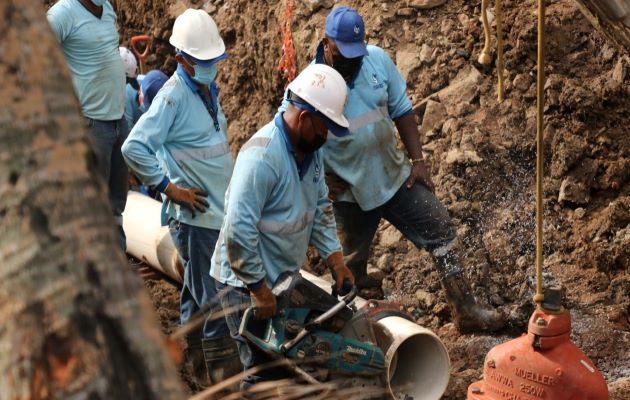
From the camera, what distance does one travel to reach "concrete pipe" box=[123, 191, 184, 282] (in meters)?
7.94

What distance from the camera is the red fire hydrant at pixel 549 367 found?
4445mm

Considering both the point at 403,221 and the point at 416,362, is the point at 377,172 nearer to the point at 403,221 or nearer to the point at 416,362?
the point at 403,221

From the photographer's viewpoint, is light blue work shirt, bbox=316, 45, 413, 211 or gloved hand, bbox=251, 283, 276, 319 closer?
gloved hand, bbox=251, 283, 276, 319

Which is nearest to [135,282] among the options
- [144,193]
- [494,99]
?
[494,99]

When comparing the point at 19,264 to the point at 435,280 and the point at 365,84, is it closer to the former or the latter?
the point at 365,84

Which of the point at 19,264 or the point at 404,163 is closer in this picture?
the point at 19,264

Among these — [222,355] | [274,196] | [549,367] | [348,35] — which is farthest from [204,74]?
[549,367]

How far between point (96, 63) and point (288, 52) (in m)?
2.38

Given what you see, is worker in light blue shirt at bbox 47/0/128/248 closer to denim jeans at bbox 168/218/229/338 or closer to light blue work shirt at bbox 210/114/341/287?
denim jeans at bbox 168/218/229/338

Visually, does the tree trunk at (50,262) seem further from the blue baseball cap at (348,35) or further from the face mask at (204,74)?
the face mask at (204,74)

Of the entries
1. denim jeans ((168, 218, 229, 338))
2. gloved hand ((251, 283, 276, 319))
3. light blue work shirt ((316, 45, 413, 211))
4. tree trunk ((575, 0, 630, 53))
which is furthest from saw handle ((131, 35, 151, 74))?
tree trunk ((575, 0, 630, 53))

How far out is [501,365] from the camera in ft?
15.4

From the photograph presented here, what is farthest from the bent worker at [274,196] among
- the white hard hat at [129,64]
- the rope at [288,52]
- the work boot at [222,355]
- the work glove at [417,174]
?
the white hard hat at [129,64]

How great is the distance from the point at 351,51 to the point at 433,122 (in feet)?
7.21
